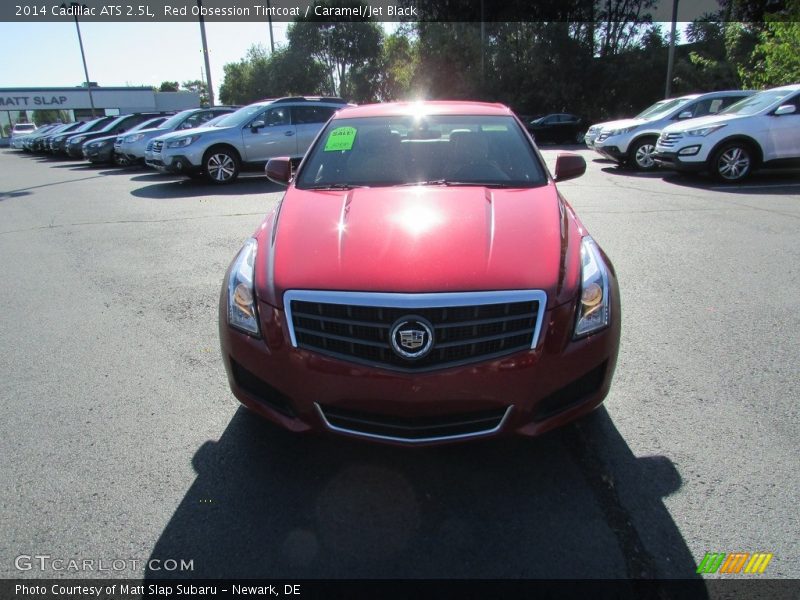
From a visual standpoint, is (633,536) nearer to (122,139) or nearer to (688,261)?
(688,261)

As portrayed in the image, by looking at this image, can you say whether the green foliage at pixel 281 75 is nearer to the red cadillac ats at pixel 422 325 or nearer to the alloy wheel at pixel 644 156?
the alloy wheel at pixel 644 156

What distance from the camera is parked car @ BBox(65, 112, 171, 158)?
65.9 feet

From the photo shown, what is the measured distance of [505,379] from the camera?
2262mm

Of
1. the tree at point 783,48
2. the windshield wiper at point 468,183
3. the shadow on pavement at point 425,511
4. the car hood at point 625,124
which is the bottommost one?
the shadow on pavement at point 425,511

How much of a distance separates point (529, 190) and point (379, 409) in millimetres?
1679

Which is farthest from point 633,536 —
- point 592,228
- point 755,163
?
point 755,163

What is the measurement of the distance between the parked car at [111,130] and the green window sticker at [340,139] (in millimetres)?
18301

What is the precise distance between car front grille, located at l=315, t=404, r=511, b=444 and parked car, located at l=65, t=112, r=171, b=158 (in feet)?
66.8

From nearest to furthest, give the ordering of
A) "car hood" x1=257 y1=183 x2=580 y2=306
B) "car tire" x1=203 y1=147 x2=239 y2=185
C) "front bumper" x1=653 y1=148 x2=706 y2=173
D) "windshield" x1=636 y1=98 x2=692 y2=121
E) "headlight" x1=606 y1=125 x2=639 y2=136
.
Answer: "car hood" x1=257 y1=183 x2=580 y2=306 < "front bumper" x1=653 y1=148 x2=706 y2=173 < "car tire" x1=203 y1=147 x2=239 y2=185 < "headlight" x1=606 y1=125 x2=639 y2=136 < "windshield" x1=636 y1=98 x2=692 y2=121

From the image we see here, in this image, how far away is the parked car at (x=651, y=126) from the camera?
12.9m

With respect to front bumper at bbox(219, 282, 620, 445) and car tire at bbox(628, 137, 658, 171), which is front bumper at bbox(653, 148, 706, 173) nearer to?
car tire at bbox(628, 137, 658, 171)

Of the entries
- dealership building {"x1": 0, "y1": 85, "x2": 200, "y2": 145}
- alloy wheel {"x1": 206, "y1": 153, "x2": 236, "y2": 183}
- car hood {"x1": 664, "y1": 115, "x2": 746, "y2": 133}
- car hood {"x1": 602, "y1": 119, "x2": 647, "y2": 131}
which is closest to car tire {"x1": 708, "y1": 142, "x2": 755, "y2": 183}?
car hood {"x1": 664, "y1": 115, "x2": 746, "y2": 133}

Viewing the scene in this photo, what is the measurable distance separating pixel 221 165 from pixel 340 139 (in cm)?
919

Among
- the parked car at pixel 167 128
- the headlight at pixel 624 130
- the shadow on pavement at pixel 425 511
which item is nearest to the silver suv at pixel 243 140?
the parked car at pixel 167 128
